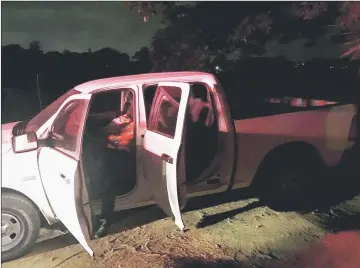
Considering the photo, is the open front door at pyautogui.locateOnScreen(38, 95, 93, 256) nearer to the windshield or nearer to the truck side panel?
the windshield

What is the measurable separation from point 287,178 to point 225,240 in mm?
680

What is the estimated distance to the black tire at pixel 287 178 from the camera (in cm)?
295

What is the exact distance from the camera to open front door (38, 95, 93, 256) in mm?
2469

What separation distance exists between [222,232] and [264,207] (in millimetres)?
370

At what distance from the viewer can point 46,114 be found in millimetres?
2498

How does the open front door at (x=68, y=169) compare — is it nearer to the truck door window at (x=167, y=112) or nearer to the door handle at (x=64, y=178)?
the door handle at (x=64, y=178)

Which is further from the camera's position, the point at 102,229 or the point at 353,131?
the point at 353,131

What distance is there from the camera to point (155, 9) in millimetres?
2475

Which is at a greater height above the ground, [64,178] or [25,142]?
[25,142]

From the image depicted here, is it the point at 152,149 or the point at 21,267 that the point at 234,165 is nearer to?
the point at 152,149

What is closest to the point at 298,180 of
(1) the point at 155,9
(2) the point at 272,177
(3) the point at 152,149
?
(2) the point at 272,177

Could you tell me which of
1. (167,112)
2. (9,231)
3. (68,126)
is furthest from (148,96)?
(9,231)

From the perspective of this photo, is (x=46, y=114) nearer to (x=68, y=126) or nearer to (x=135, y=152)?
(x=68, y=126)

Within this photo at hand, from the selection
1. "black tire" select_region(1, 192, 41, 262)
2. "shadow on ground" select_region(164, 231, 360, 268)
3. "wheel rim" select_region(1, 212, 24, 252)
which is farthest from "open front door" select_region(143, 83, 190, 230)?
"wheel rim" select_region(1, 212, 24, 252)
